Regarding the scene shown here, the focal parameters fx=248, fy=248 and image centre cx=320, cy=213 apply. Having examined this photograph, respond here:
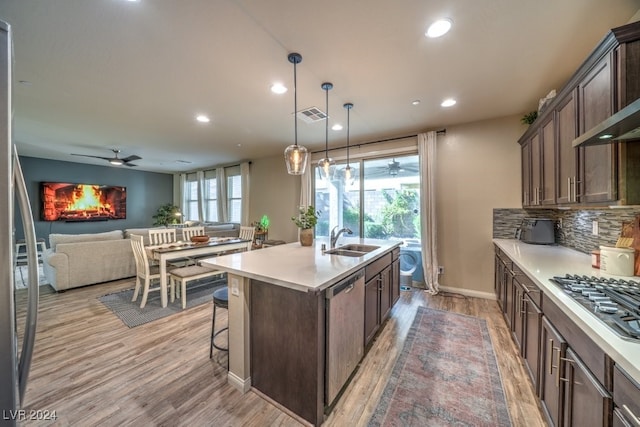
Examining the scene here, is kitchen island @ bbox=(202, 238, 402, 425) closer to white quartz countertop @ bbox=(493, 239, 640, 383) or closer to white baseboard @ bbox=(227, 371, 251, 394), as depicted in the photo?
white baseboard @ bbox=(227, 371, 251, 394)

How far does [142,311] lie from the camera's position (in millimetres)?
3221

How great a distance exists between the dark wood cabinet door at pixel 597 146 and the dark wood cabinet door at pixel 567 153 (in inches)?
3.8

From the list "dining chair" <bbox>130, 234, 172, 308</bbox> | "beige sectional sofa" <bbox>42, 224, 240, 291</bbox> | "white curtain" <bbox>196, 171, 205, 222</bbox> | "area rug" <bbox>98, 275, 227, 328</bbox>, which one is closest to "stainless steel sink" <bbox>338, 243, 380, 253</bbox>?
"area rug" <bbox>98, 275, 227, 328</bbox>

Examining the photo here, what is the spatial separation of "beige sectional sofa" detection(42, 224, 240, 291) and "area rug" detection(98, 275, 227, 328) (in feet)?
2.38

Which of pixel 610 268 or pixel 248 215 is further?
pixel 248 215

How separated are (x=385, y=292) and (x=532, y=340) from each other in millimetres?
1230

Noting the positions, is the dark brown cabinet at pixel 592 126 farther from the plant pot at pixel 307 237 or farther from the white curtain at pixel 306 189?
the white curtain at pixel 306 189

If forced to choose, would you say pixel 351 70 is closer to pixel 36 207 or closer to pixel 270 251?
pixel 270 251

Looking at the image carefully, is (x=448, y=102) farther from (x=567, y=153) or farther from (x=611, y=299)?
(x=611, y=299)

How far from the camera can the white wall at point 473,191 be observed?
3.52 meters

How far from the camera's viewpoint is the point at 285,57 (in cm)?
217

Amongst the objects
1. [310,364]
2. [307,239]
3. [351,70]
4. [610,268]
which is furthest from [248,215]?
[610,268]

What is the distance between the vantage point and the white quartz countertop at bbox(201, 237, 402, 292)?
1537 millimetres

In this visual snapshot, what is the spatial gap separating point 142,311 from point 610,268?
15.2 feet
